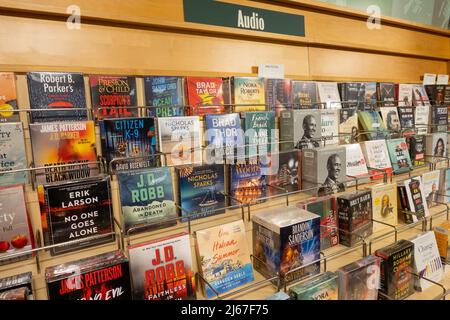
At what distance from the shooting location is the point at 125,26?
132cm

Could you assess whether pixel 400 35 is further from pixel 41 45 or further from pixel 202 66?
pixel 41 45

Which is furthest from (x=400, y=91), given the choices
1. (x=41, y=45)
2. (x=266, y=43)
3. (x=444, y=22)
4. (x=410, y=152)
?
(x=41, y=45)

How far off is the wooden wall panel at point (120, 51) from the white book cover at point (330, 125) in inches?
16.8

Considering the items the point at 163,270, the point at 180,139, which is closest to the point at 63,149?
the point at 180,139

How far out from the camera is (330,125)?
5.58ft

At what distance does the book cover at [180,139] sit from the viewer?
4.00 feet

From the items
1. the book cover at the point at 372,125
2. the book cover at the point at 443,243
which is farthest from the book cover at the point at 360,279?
the book cover at the point at 372,125

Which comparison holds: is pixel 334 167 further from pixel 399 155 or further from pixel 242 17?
pixel 242 17

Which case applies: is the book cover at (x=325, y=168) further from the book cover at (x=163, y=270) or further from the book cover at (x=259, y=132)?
the book cover at (x=163, y=270)

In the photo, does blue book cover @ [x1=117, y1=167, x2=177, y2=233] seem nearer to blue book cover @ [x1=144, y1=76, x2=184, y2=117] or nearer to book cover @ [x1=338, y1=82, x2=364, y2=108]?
blue book cover @ [x1=144, y1=76, x2=184, y2=117]

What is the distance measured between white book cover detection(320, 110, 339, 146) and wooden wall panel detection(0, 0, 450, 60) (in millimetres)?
499

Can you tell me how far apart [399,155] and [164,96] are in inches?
56.8

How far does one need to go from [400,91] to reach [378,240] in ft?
4.26

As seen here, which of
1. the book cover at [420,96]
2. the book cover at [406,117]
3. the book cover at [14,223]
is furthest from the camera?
the book cover at [420,96]
